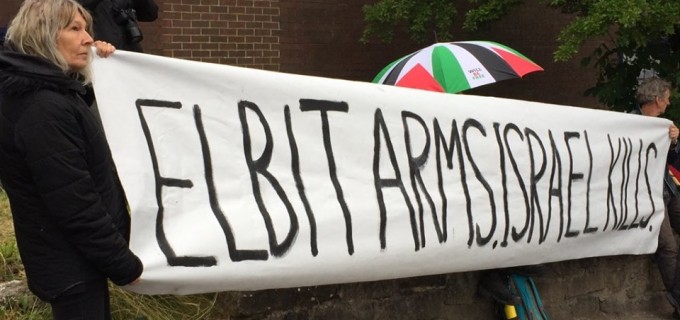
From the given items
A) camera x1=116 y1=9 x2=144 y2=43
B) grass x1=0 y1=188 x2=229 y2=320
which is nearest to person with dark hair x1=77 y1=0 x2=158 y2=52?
camera x1=116 y1=9 x2=144 y2=43

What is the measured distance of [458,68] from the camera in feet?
17.2

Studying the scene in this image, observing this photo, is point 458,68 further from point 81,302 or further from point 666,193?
point 81,302

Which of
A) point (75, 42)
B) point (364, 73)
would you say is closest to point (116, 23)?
point (75, 42)

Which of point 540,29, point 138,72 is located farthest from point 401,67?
point 540,29

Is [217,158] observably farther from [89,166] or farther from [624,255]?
[624,255]

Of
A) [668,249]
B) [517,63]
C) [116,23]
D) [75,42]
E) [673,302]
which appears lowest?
[673,302]

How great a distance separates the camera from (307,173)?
350cm

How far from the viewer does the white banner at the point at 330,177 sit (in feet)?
9.91

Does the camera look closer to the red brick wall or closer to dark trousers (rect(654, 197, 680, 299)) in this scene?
the red brick wall

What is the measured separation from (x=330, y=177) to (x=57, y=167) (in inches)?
54.5

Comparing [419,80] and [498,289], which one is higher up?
[419,80]

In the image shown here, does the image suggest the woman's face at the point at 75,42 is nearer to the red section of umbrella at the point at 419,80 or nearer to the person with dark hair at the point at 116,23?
the person with dark hair at the point at 116,23

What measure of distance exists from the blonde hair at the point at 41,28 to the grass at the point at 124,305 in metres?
1.33

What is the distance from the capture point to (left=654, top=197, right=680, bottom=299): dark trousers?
224 inches
